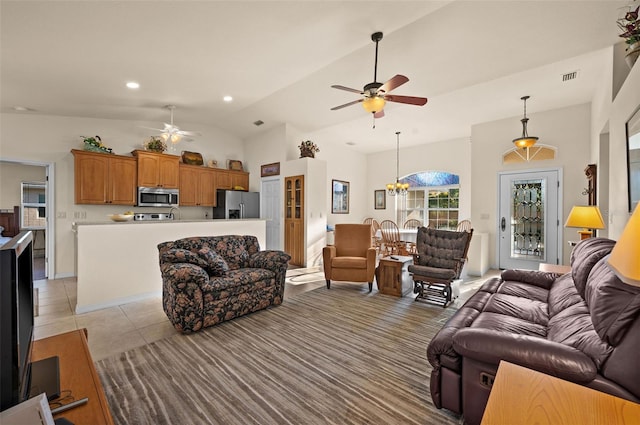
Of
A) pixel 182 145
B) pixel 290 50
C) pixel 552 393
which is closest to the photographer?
pixel 552 393

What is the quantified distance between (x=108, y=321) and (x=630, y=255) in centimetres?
410

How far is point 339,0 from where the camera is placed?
2621 mm

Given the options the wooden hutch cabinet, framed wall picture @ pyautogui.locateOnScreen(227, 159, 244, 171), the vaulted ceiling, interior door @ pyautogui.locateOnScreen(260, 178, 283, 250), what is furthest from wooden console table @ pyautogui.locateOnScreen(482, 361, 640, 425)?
framed wall picture @ pyautogui.locateOnScreen(227, 159, 244, 171)

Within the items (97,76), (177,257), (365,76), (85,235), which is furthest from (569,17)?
(85,235)

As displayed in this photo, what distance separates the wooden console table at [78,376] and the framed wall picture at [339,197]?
653 centimetres

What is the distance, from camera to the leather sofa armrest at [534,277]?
2.78 m

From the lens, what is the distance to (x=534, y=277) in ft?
9.35

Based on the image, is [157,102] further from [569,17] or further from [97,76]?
[569,17]

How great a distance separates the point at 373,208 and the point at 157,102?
20.7ft

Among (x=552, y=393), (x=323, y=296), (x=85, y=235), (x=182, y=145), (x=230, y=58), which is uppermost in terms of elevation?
(x=230, y=58)

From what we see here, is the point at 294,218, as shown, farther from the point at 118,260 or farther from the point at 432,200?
the point at 432,200

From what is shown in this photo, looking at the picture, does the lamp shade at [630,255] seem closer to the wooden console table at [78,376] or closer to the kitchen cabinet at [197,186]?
the wooden console table at [78,376]

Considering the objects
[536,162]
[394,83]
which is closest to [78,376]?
[394,83]

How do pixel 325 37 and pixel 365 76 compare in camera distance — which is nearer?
pixel 325 37
